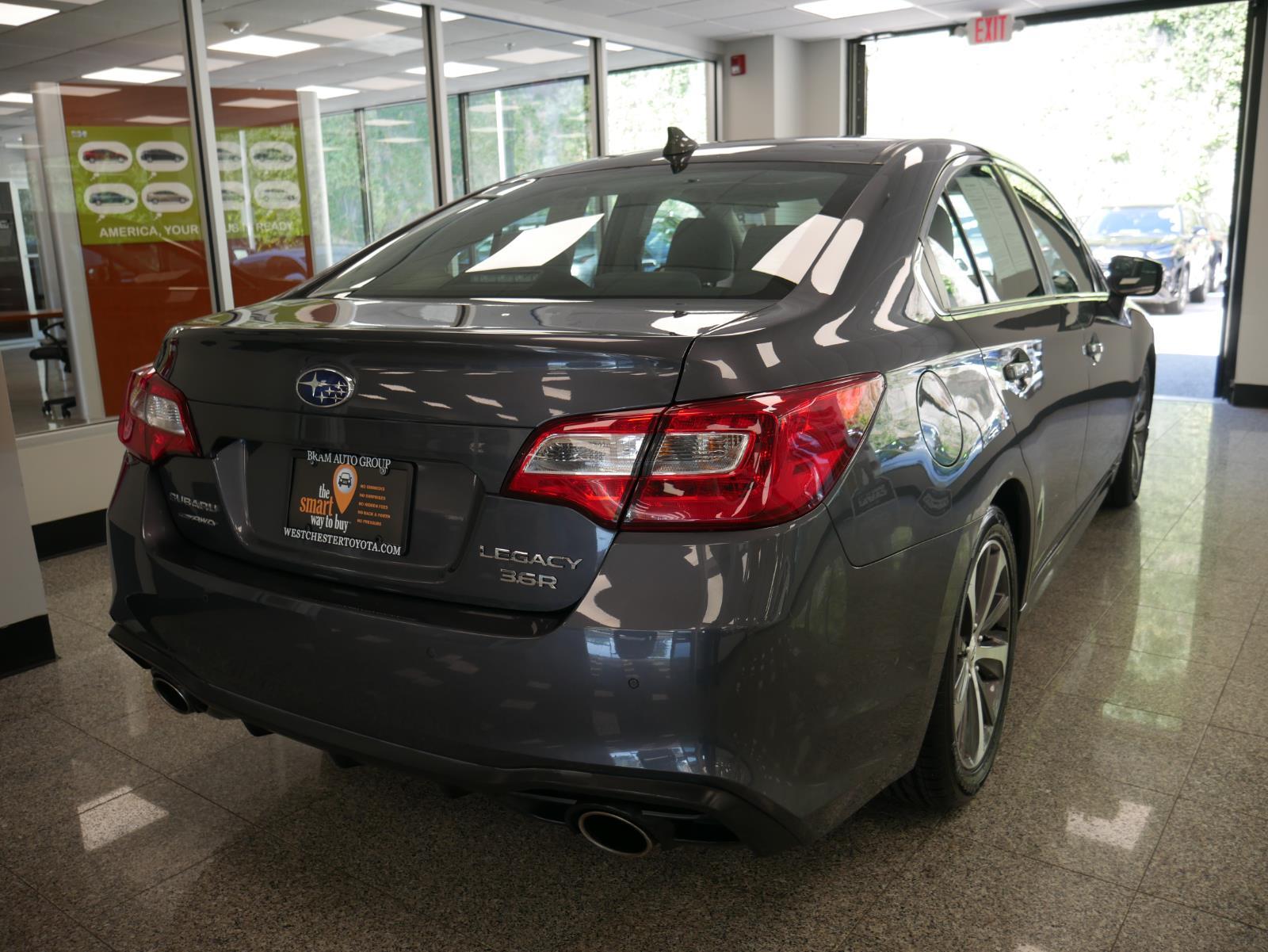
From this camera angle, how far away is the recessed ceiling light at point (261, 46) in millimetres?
5184

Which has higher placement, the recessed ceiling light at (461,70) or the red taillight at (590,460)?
the recessed ceiling light at (461,70)

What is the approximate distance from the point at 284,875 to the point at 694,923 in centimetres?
74

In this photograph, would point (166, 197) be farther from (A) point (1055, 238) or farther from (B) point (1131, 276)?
(B) point (1131, 276)

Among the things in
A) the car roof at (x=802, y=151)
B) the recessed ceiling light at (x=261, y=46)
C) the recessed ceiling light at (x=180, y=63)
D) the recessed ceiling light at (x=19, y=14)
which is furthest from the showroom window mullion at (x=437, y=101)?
the car roof at (x=802, y=151)

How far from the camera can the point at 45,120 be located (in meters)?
4.49

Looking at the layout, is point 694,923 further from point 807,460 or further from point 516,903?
point 807,460

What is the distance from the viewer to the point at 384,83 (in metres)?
6.09

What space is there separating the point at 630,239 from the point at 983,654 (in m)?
1.04

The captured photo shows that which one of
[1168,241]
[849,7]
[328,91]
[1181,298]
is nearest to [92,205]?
[328,91]

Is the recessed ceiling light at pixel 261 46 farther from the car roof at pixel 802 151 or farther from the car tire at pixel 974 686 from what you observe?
the car tire at pixel 974 686

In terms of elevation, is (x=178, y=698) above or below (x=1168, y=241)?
below

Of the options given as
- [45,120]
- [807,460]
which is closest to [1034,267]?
[807,460]

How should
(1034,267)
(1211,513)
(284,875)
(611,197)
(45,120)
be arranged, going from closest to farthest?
(284,875) < (611,197) < (1034,267) < (1211,513) < (45,120)

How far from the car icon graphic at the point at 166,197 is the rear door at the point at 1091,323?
12.8 ft
